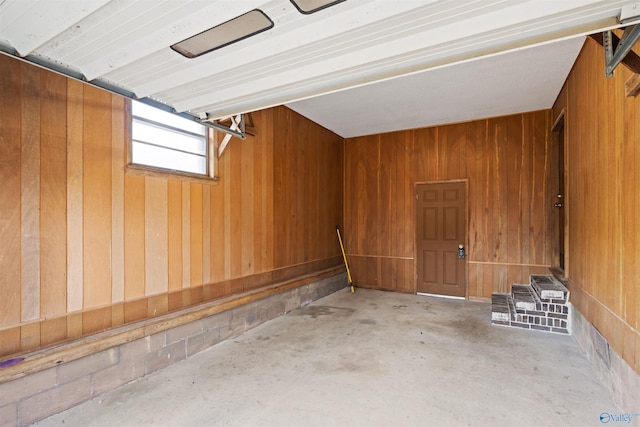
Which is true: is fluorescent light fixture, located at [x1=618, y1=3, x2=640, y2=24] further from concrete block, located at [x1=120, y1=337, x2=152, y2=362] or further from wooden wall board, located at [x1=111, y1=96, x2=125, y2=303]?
concrete block, located at [x1=120, y1=337, x2=152, y2=362]

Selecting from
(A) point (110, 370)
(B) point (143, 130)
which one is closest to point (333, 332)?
(A) point (110, 370)

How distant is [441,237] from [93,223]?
5.13 meters

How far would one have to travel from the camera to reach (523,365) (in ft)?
9.24

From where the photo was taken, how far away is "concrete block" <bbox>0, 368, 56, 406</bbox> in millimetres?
1903

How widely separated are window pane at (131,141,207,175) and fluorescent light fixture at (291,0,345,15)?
2014 millimetres

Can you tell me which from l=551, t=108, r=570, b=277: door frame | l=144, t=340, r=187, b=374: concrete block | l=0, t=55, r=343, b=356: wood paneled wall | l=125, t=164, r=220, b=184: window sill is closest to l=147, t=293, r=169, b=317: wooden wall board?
l=0, t=55, r=343, b=356: wood paneled wall

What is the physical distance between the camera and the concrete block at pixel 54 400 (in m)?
1.99

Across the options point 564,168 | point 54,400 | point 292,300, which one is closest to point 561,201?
point 564,168

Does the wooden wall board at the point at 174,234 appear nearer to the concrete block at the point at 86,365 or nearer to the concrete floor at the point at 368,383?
the concrete block at the point at 86,365

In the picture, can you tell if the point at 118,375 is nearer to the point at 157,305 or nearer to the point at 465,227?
the point at 157,305

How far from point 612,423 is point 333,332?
2.46 meters

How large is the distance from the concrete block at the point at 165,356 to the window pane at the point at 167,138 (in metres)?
1.94

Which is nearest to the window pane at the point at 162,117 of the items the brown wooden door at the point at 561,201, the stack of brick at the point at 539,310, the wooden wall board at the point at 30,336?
the wooden wall board at the point at 30,336

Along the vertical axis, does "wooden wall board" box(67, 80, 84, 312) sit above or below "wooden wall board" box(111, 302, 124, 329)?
above
